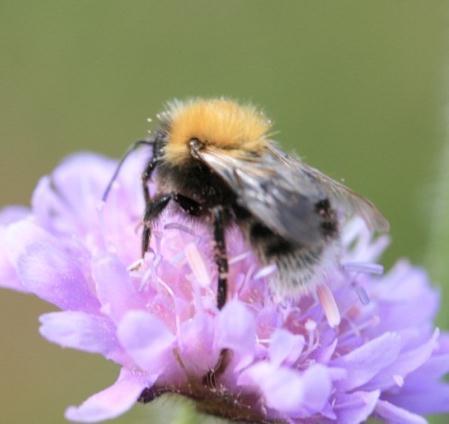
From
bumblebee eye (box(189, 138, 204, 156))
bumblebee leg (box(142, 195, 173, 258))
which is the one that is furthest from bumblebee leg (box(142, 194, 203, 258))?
bumblebee eye (box(189, 138, 204, 156))

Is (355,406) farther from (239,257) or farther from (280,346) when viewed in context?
(239,257)

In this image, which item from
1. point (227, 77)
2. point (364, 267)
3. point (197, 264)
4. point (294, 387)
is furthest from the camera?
point (227, 77)

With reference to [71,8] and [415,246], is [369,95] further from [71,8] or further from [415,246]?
[71,8]

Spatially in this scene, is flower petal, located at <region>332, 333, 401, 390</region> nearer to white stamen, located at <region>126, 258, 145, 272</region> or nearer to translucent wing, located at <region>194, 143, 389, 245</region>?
translucent wing, located at <region>194, 143, 389, 245</region>

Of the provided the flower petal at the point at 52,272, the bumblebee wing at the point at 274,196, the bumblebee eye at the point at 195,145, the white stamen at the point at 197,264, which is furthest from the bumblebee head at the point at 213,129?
the flower petal at the point at 52,272

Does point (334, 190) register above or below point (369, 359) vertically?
above

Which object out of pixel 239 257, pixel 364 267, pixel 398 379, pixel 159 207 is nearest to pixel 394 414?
pixel 398 379
